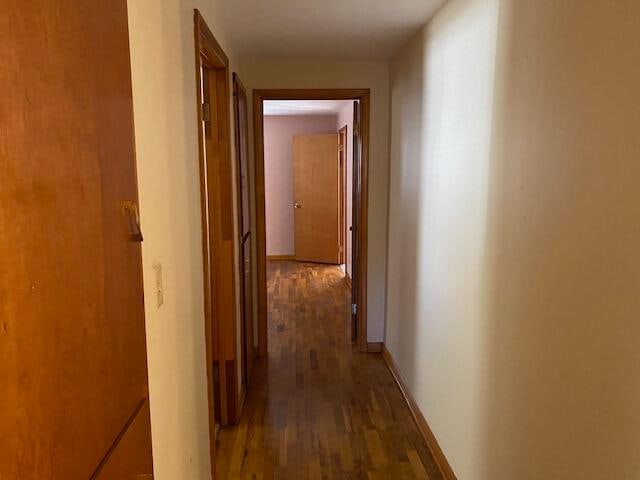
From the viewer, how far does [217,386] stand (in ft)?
9.46

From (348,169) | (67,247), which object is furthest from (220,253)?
(348,169)

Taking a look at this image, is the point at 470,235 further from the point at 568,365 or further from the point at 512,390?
the point at 568,365

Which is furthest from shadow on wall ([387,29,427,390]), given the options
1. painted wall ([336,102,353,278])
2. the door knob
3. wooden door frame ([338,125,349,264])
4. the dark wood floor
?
wooden door frame ([338,125,349,264])

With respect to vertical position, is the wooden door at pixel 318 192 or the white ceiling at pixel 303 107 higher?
the white ceiling at pixel 303 107

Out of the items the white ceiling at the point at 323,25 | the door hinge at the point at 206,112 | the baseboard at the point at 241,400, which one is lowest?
the baseboard at the point at 241,400

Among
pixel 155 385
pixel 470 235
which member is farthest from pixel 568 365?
pixel 155 385

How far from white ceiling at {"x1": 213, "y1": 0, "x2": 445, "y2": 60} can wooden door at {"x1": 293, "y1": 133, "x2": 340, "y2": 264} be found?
389cm

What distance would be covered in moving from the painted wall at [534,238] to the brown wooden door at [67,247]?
1087 mm

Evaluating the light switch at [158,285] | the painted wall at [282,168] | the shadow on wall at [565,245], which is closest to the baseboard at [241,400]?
the shadow on wall at [565,245]

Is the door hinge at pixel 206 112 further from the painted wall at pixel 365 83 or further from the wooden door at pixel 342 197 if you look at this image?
the wooden door at pixel 342 197

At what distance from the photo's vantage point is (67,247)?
0.78 metres

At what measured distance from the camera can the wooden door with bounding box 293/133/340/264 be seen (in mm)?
7426

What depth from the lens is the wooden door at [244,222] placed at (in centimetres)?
306

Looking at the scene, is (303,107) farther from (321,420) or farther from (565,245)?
(565,245)
